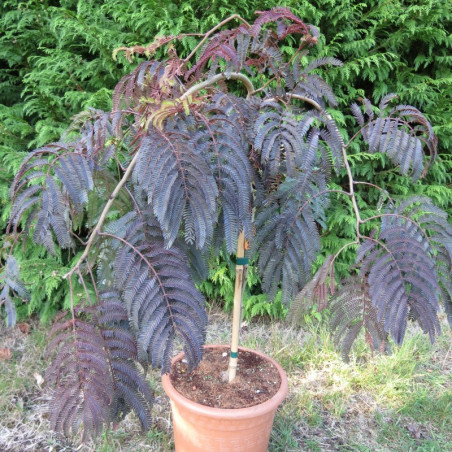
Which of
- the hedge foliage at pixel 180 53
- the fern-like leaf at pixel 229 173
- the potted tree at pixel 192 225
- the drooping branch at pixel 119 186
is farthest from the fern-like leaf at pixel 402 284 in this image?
the hedge foliage at pixel 180 53

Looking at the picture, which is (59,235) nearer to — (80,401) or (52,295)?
(80,401)

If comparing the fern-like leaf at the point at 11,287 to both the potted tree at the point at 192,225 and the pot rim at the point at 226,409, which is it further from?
the pot rim at the point at 226,409

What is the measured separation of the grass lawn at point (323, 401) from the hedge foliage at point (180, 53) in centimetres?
59

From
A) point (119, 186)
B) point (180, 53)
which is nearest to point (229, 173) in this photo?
point (119, 186)

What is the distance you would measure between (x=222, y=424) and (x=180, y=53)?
92.2 inches

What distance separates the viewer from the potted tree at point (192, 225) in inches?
38.1

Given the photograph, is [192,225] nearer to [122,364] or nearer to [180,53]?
[122,364]

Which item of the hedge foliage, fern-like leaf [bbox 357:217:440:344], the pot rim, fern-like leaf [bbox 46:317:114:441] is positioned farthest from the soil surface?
the hedge foliage

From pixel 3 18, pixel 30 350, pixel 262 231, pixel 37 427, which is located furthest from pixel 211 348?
pixel 3 18

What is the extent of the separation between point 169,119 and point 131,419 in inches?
64.6

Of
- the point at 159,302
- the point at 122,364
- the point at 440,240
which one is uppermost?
the point at 440,240

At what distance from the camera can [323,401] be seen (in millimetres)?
2279

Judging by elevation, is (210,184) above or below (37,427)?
above

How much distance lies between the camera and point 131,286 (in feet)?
3.42
